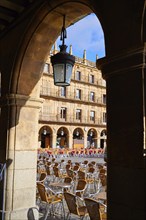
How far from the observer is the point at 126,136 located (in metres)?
2.19

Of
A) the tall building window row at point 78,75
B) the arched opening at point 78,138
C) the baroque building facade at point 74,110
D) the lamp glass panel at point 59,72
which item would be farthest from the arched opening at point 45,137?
the lamp glass panel at point 59,72

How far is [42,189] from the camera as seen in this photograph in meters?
5.04

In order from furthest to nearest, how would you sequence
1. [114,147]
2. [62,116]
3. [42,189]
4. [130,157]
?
[62,116], [42,189], [114,147], [130,157]

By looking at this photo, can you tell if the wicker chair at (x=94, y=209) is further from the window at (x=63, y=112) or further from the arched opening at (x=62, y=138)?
the window at (x=63, y=112)

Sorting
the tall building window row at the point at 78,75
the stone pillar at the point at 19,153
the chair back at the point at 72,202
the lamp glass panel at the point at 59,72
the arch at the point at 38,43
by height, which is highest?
the tall building window row at the point at 78,75

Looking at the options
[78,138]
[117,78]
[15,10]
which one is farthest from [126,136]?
[78,138]

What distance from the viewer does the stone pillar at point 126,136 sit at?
6.82 feet

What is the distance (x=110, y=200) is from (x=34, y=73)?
2.59 metres

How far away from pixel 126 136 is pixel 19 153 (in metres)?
2.46

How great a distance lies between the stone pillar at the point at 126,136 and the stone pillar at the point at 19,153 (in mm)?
2195

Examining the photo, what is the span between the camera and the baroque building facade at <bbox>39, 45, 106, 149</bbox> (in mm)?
32906

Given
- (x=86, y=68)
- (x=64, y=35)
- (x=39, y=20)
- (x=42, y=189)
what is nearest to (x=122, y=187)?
(x=64, y=35)

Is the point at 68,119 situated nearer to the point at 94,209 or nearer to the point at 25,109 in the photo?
the point at 25,109

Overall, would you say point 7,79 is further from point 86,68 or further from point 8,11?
point 86,68
